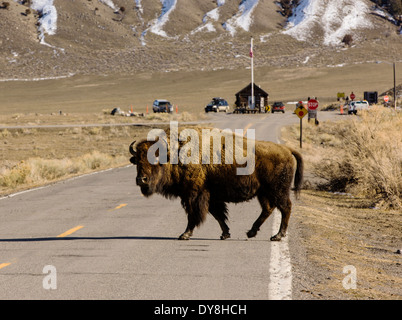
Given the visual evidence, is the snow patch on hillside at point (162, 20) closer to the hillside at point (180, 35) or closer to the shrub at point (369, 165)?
the hillside at point (180, 35)

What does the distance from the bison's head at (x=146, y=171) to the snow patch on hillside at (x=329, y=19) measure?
154394mm

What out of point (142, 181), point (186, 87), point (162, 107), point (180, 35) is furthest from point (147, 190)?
point (180, 35)

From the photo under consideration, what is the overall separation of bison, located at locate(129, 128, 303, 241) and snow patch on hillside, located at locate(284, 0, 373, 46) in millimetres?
153723

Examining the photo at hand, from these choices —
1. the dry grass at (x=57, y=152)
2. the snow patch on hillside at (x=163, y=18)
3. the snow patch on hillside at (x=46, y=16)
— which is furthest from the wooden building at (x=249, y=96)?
the snow patch on hillside at (x=163, y=18)

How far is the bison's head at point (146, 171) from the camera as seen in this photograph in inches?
360

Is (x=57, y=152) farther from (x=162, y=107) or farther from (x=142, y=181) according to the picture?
(x=162, y=107)

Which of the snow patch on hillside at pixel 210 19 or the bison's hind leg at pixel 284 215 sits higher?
the snow patch on hillside at pixel 210 19

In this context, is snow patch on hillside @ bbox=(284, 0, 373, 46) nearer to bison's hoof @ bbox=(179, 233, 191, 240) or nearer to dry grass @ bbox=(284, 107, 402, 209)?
dry grass @ bbox=(284, 107, 402, 209)

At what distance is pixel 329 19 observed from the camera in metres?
173

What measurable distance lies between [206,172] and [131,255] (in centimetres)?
156

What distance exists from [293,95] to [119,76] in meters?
41.3

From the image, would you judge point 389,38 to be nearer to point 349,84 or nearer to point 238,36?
point 238,36

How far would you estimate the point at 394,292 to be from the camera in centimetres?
743

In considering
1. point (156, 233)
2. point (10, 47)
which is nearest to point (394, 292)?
point (156, 233)
